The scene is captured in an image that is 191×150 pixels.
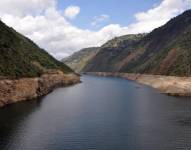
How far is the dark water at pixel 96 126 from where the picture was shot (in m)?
72.4

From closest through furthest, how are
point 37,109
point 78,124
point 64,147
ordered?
point 64,147
point 78,124
point 37,109

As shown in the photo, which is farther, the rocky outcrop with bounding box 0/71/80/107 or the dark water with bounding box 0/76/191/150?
the rocky outcrop with bounding box 0/71/80/107

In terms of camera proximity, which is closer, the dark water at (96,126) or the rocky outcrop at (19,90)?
the dark water at (96,126)

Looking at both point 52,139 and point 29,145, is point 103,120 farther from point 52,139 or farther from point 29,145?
point 29,145

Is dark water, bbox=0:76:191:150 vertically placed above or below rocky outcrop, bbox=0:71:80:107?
below

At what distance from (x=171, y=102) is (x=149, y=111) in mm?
24097

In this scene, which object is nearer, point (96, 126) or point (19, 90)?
point (96, 126)

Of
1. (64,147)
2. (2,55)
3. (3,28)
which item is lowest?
(64,147)

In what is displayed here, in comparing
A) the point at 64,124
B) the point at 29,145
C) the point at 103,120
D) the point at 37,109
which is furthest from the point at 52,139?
the point at 37,109

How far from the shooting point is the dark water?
72.4 metres

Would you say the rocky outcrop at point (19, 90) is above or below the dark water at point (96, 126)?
above

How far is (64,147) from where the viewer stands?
231ft

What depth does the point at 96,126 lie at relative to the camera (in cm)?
8969

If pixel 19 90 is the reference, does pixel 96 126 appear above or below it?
below
